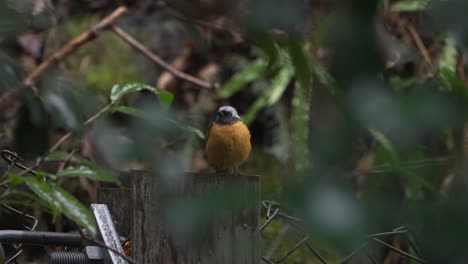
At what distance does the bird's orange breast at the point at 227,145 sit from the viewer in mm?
2867

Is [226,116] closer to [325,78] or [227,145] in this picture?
[227,145]

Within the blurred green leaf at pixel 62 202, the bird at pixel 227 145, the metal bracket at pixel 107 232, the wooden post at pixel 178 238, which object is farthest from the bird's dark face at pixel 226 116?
the blurred green leaf at pixel 62 202

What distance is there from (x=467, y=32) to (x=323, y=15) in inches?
4.1

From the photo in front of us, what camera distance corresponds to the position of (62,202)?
0.88 m

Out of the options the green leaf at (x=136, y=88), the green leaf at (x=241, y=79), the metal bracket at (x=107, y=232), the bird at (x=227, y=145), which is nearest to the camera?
the metal bracket at (x=107, y=232)

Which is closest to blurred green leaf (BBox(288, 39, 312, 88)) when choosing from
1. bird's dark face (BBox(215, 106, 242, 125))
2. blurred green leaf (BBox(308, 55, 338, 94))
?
blurred green leaf (BBox(308, 55, 338, 94))

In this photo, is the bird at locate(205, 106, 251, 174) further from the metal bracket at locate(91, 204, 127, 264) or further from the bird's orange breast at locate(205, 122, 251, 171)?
the metal bracket at locate(91, 204, 127, 264)

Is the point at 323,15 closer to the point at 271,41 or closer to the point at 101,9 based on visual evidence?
the point at 271,41

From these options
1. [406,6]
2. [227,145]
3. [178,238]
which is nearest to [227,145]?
[227,145]

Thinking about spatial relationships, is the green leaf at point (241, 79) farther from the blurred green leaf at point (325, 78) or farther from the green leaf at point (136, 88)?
the blurred green leaf at point (325, 78)

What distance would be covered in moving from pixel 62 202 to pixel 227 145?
6.52ft

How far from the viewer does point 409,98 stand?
0.46 m

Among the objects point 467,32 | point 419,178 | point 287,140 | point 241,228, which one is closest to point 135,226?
point 241,228

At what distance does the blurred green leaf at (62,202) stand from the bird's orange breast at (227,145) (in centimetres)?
197
